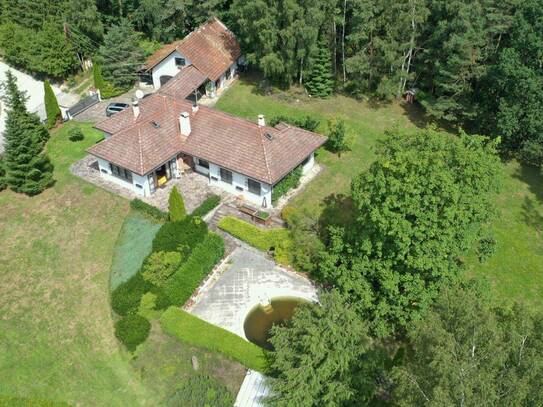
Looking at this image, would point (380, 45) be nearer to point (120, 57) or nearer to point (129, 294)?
point (120, 57)

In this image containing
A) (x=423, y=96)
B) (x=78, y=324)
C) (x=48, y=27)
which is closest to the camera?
(x=78, y=324)

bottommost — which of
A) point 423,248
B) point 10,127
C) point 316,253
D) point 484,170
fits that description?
point 316,253

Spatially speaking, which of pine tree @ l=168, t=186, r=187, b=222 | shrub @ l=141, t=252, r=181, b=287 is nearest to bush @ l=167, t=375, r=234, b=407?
shrub @ l=141, t=252, r=181, b=287

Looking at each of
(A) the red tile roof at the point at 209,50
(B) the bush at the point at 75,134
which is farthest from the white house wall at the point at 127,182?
(A) the red tile roof at the point at 209,50

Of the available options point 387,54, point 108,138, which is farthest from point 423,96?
point 108,138

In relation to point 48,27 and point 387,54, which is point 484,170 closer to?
point 387,54

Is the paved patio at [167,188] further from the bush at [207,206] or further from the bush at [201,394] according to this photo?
the bush at [201,394]

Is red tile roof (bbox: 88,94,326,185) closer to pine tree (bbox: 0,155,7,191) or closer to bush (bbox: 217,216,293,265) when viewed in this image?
bush (bbox: 217,216,293,265)
